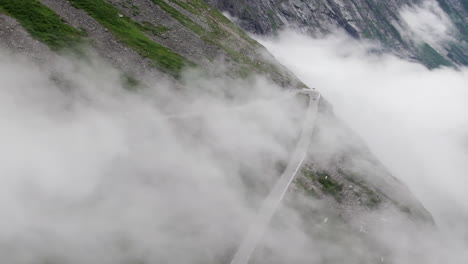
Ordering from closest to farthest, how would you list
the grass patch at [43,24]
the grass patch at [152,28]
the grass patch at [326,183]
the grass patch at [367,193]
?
the grass patch at [43,24], the grass patch at [326,183], the grass patch at [367,193], the grass patch at [152,28]

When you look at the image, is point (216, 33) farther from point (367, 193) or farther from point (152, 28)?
point (367, 193)

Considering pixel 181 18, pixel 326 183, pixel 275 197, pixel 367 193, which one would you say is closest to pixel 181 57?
pixel 181 18

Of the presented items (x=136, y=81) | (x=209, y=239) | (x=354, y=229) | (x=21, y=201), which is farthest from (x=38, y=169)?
(x=354, y=229)

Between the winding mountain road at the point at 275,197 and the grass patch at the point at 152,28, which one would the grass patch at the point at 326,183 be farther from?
the grass patch at the point at 152,28

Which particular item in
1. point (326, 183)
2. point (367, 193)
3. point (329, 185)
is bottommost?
point (326, 183)

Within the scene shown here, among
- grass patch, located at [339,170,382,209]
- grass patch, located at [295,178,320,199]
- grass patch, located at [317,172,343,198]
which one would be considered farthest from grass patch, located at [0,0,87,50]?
grass patch, located at [339,170,382,209]

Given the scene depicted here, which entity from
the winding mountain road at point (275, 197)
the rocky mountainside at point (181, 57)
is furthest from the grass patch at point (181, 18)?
the winding mountain road at point (275, 197)

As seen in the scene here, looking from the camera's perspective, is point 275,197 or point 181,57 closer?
point 275,197
